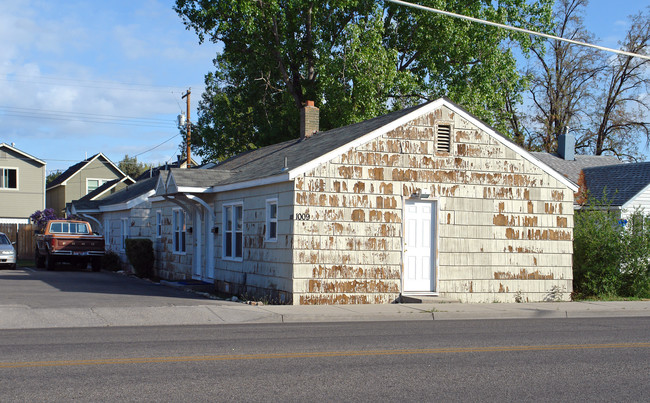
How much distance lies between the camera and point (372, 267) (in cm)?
1652

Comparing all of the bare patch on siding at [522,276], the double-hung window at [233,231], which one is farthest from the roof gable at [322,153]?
the bare patch on siding at [522,276]

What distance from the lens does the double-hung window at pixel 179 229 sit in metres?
22.8

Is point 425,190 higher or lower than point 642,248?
higher

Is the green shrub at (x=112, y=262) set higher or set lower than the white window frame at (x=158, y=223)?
lower

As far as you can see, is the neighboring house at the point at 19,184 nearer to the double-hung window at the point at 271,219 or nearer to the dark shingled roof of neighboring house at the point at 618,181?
the double-hung window at the point at 271,219

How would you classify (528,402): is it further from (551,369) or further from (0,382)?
(0,382)

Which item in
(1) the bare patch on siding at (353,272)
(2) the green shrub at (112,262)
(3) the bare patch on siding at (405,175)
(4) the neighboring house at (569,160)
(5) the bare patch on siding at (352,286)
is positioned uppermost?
(4) the neighboring house at (569,160)

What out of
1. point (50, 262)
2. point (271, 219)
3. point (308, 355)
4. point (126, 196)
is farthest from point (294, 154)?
point (126, 196)

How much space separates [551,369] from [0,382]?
248 inches

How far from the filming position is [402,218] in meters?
16.8

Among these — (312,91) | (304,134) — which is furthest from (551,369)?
(312,91)

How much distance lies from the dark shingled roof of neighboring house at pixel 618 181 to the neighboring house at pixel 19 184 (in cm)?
3378

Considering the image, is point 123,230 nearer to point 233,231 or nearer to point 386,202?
point 233,231

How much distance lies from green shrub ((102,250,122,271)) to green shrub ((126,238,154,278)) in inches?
150
